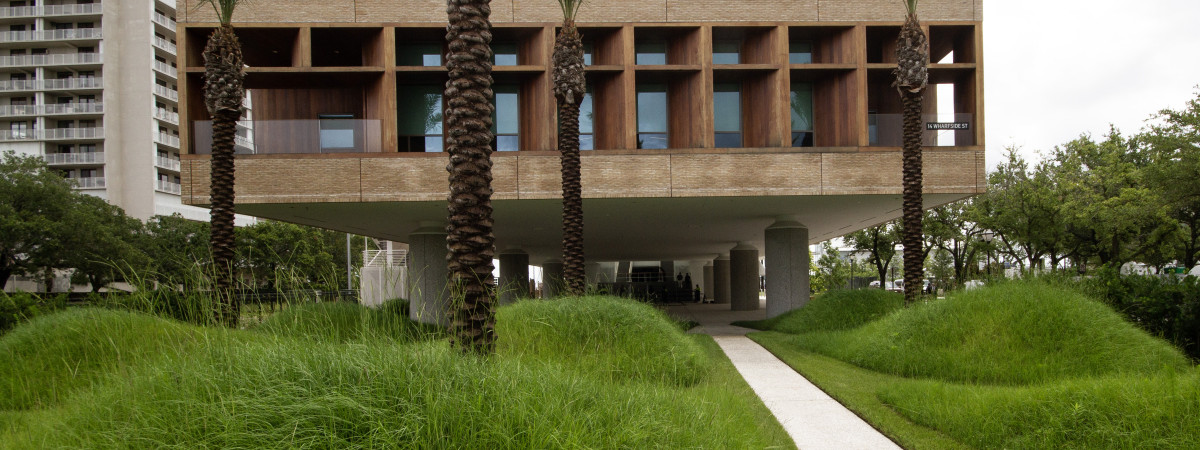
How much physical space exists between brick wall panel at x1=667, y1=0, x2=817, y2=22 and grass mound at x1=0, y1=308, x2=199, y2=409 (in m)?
14.2

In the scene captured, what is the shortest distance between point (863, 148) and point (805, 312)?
4.45m

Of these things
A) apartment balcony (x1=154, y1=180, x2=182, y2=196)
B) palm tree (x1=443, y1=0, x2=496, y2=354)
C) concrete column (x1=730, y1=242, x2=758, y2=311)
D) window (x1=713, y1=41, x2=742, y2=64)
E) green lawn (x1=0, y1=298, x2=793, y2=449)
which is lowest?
concrete column (x1=730, y1=242, x2=758, y2=311)

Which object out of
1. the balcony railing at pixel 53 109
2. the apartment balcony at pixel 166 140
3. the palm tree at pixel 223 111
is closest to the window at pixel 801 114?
the palm tree at pixel 223 111

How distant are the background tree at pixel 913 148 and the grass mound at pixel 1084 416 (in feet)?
25.3

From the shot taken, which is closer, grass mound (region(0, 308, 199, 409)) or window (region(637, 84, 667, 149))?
grass mound (region(0, 308, 199, 409))

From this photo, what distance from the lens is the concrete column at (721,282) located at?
139ft

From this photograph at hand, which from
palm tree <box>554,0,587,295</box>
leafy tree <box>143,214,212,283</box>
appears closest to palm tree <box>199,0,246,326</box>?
palm tree <box>554,0,587,295</box>

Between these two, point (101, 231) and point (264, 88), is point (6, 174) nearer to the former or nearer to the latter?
point (101, 231)

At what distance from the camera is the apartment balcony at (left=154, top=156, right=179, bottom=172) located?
6119 cm

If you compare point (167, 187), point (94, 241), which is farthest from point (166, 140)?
point (94, 241)

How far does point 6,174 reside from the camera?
38.2 metres

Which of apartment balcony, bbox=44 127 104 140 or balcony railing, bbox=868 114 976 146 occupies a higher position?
apartment balcony, bbox=44 127 104 140

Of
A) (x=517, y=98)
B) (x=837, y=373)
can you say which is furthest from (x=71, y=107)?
(x=837, y=373)

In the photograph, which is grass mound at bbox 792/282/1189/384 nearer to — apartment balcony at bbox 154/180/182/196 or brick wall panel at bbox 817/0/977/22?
brick wall panel at bbox 817/0/977/22
